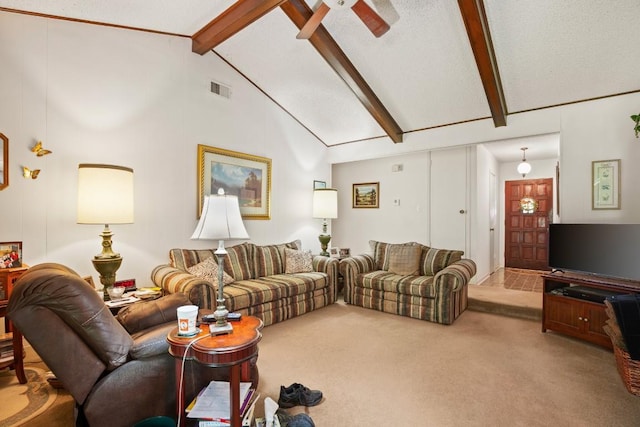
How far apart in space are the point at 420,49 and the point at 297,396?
3.52 meters

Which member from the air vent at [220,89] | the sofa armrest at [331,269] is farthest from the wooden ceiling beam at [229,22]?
the sofa armrest at [331,269]

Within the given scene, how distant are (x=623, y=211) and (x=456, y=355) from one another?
2.51 m

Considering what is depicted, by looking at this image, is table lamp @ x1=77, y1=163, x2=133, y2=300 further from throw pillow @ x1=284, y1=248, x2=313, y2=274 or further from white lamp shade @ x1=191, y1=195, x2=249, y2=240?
throw pillow @ x1=284, y1=248, x2=313, y2=274

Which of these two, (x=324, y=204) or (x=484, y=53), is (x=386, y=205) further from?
(x=484, y=53)

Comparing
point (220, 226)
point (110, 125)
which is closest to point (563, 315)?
point (220, 226)

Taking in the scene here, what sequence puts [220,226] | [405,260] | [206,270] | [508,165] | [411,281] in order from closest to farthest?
[220,226] < [206,270] < [411,281] < [405,260] < [508,165]

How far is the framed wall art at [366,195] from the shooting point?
593 cm

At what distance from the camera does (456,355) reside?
2822 millimetres

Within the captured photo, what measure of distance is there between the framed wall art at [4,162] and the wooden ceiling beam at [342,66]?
8.82ft

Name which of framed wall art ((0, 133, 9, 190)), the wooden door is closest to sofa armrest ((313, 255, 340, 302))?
framed wall art ((0, 133, 9, 190))

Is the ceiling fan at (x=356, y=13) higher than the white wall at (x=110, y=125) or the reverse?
higher

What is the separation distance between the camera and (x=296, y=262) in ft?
14.5

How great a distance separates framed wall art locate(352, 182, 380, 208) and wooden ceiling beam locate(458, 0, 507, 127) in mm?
2355

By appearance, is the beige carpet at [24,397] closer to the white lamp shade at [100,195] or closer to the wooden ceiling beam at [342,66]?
the white lamp shade at [100,195]
